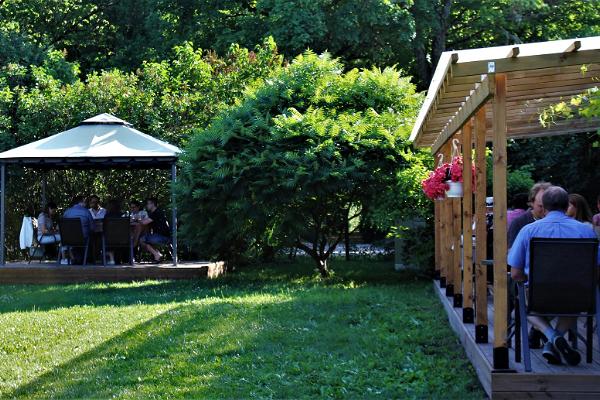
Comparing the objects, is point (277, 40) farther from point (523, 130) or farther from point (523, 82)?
point (523, 82)

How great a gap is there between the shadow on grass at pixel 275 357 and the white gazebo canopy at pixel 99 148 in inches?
217

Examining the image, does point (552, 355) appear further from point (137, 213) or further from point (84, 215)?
point (137, 213)

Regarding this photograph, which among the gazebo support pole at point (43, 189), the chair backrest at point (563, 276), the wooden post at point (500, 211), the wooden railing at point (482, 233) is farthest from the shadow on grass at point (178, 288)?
the chair backrest at point (563, 276)

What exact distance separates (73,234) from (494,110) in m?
12.0

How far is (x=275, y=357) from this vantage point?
8.55m

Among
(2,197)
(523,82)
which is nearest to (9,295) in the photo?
(2,197)

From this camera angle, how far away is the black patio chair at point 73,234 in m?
17.0

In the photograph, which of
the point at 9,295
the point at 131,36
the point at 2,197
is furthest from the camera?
the point at 131,36

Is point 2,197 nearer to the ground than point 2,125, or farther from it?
nearer to the ground

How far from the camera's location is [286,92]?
15.6 metres

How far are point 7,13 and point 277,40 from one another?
36.6 feet

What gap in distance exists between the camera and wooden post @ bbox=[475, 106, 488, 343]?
7758 mm

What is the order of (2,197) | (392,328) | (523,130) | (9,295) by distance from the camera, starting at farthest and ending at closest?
(2,197)
(9,295)
(523,130)
(392,328)

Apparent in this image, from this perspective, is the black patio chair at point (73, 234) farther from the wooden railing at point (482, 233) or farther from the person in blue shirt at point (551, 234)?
the person in blue shirt at point (551, 234)
